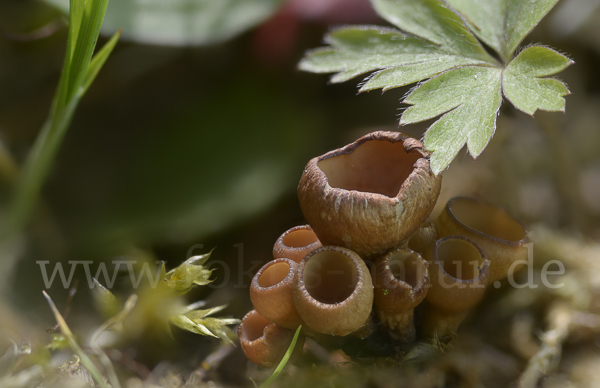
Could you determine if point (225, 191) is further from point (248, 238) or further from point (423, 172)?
point (423, 172)

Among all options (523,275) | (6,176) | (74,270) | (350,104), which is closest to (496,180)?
(523,275)

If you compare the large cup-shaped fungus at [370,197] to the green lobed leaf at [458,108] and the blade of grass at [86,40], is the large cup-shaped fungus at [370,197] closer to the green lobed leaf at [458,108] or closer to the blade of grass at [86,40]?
the green lobed leaf at [458,108]

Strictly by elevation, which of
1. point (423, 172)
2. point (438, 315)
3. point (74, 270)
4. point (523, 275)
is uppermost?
point (423, 172)

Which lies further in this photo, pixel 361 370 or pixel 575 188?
pixel 575 188

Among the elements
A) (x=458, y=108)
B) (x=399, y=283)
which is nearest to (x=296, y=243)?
(x=399, y=283)

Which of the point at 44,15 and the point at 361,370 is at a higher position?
the point at 44,15

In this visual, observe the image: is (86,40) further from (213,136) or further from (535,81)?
(535,81)

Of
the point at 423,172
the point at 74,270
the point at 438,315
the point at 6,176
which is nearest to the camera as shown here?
the point at 423,172
